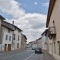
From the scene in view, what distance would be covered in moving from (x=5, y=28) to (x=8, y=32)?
3.42m

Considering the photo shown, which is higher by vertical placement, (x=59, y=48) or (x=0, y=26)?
(x=0, y=26)

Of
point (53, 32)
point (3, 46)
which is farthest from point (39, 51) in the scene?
point (53, 32)

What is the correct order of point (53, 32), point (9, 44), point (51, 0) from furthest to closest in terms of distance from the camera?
point (9, 44) → point (53, 32) → point (51, 0)

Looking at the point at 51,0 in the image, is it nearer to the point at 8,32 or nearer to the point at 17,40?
the point at 8,32

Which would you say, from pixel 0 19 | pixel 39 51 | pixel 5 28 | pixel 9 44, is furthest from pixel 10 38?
pixel 39 51

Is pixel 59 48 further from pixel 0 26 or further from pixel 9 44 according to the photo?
pixel 9 44

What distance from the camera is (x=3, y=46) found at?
50.6 meters

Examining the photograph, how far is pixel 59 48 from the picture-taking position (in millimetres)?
20250

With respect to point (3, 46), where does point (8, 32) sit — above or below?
above

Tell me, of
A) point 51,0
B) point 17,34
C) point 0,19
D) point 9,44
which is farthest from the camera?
point 17,34

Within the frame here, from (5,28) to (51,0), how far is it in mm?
33123

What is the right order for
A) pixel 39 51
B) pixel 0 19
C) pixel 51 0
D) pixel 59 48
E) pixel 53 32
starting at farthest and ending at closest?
pixel 0 19
pixel 39 51
pixel 53 32
pixel 51 0
pixel 59 48

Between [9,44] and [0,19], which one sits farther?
[9,44]

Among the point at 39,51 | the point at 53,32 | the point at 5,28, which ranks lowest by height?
the point at 39,51
